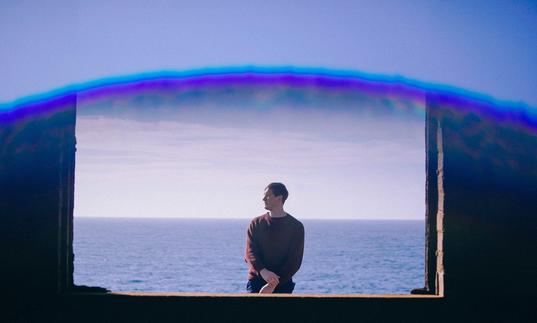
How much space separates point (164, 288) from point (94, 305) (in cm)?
6277

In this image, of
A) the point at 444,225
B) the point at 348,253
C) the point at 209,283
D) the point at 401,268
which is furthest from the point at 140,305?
the point at 348,253

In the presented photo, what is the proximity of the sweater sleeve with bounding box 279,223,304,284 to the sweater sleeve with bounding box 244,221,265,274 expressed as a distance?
18 centimetres

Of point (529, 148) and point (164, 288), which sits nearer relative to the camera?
point (529, 148)

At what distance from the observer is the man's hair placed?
4812mm

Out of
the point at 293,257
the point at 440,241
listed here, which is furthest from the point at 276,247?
the point at 440,241

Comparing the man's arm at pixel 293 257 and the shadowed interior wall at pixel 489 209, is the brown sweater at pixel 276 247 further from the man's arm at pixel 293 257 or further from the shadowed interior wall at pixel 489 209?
the shadowed interior wall at pixel 489 209

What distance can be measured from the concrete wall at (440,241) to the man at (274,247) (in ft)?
4.77

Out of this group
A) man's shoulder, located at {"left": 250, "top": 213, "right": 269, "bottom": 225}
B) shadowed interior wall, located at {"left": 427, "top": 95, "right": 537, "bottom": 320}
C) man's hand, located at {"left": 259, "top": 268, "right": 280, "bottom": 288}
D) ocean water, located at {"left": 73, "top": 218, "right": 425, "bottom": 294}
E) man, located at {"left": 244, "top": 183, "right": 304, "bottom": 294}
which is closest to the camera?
shadowed interior wall, located at {"left": 427, "top": 95, "right": 537, "bottom": 320}

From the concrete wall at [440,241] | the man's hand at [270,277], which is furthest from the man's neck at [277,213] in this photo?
the concrete wall at [440,241]

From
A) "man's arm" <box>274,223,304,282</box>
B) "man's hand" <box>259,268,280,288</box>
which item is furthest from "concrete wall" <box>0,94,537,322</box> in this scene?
"man's arm" <box>274,223,304,282</box>

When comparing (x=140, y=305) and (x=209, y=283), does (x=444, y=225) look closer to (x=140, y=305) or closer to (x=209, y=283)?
(x=140, y=305)

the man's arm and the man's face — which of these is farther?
the man's face

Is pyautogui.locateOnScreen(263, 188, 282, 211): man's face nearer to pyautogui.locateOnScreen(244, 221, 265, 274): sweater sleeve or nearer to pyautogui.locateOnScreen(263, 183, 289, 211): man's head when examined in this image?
pyautogui.locateOnScreen(263, 183, 289, 211): man's head

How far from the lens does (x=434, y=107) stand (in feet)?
10.4
